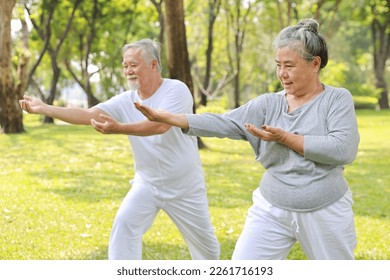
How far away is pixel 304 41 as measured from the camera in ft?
11.2

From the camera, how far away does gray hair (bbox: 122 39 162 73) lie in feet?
14.8

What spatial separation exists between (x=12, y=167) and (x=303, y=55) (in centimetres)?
1077

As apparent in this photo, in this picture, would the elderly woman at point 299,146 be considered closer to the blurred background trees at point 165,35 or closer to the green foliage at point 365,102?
the blurred background trees at point 165,35

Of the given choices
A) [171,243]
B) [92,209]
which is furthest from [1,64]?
[171,243]

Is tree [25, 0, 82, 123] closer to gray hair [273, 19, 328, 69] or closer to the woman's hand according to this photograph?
gray hair [273, 19, 328, 69]

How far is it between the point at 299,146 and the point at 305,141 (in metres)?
0.04

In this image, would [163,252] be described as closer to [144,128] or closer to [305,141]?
[144,128]

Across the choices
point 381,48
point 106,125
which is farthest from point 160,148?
point 381,48

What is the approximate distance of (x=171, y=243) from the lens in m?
6.96

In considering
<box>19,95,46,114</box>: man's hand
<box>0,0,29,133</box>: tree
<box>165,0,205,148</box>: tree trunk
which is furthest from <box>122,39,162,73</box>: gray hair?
<box>0,0,29,133</box>: tree

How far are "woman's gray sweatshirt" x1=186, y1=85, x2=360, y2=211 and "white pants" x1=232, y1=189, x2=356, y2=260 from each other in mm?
49

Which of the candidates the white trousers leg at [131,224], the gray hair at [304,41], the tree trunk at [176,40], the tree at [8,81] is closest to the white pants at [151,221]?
the white trousers leg at [131,224]

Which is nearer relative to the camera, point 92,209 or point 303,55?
point 303,55
